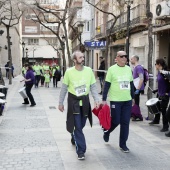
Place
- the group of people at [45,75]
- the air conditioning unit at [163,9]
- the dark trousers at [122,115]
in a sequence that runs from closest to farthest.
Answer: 1. the dark trousers at [122,115]
2. the air conditioning unit at [163,9]
3. the group of people at [45,75]

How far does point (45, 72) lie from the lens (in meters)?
23.3

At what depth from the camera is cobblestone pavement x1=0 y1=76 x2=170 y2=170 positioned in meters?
5.17

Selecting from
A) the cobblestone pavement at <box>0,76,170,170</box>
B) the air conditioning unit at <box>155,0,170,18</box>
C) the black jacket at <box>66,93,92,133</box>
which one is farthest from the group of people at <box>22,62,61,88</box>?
the black jacket at <box>66,93,92,133</box>

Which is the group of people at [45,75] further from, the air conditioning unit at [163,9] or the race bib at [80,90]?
the race bib at [80,90]

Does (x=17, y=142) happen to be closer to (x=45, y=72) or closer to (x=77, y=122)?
(x=77, y=122)

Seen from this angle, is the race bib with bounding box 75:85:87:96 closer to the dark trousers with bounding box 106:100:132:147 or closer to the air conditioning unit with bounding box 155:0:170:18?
the dark trousers with bounding box 106:100:132:147

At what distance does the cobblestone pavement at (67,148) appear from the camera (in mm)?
5168

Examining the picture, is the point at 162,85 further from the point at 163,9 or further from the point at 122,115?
the point at 163,9

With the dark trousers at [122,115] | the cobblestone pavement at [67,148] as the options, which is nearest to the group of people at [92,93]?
the dark trousers at [122,115]

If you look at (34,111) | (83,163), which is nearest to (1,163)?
(83,163)

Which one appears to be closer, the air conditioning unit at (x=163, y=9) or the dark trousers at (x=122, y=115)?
the dark trousers at (x=122, y=115)

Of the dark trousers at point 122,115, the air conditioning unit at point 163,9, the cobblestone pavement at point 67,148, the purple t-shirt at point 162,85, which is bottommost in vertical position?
the cobblestone pavement at point 67,148

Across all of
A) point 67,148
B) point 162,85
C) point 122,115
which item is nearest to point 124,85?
point 122,115

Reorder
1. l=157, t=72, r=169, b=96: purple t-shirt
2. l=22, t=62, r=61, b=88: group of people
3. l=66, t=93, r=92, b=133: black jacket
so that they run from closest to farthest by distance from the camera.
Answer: l=66, t=93, r=92, b=133: black jacket, l=157, t=72, r=169, b=96: purple t-shirt, l=22, t=62, r=61, b=88: group of people
